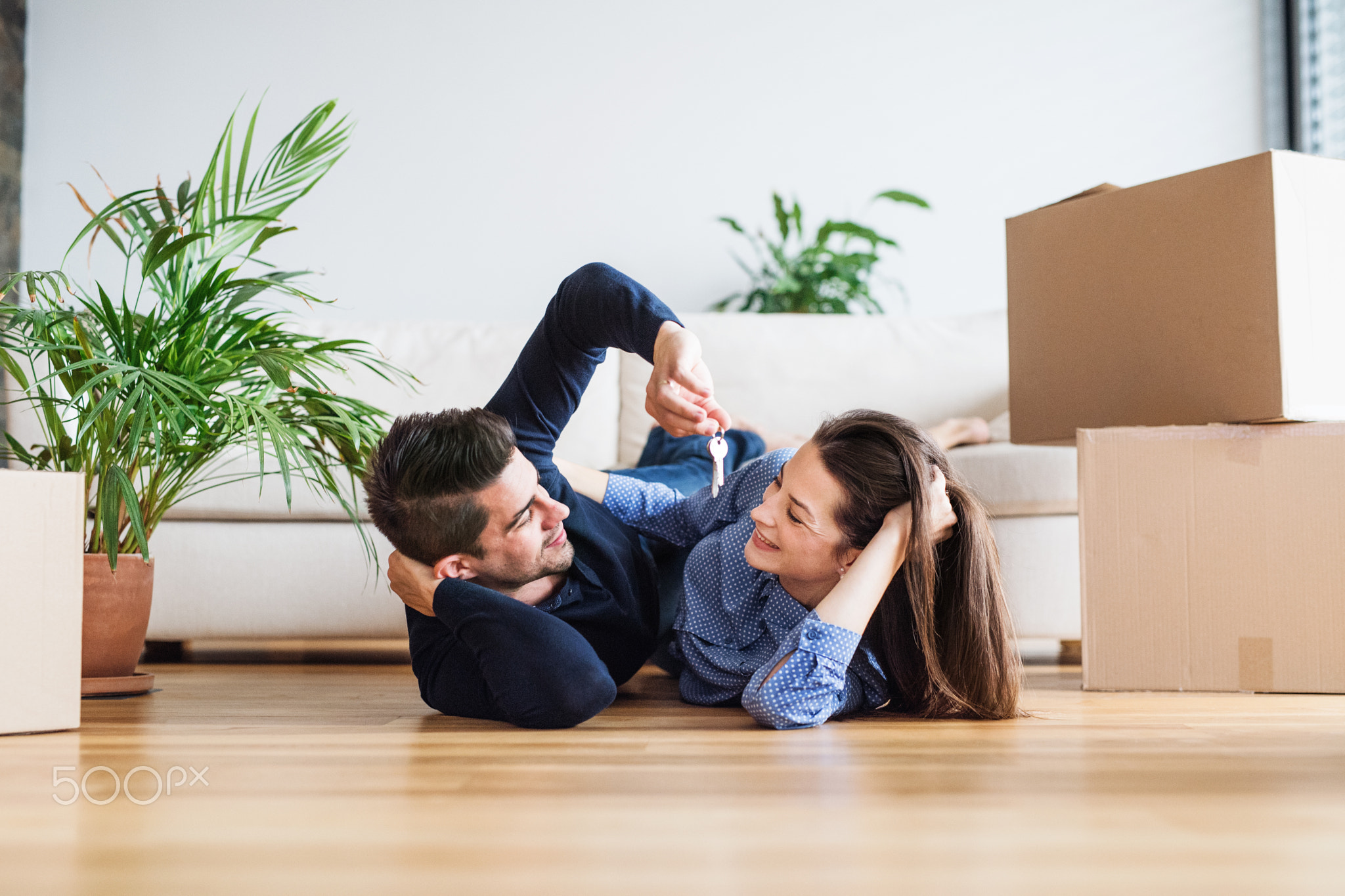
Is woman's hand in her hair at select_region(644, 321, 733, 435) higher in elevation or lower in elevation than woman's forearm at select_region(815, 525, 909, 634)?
higher

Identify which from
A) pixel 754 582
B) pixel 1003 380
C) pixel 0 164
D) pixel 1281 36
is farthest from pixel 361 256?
pixel 1281 36

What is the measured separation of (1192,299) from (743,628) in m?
0.77

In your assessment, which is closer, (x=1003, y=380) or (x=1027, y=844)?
(x=1027, y=844)

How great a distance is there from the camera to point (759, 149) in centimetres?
306

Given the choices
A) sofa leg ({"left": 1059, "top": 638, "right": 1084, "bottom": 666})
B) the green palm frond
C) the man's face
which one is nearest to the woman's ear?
the man's face

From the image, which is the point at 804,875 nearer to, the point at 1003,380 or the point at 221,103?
the point at 1003,380

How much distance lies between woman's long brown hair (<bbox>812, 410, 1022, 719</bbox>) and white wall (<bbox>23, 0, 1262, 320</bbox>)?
6.12 ft

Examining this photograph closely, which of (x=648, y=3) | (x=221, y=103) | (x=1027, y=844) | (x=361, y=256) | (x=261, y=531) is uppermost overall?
(x=648, y=3)

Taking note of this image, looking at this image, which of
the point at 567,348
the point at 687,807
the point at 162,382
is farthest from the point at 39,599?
the point at 687,807

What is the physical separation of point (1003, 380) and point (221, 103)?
2.42m

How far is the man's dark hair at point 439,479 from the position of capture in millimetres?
1180

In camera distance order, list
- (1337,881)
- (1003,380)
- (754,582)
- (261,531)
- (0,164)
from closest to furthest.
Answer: (1337,881) → (754,582) → (261,531) → (1003,380) → (0,164)

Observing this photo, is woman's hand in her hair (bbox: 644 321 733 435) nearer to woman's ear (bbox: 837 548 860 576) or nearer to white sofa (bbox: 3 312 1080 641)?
woman's ear (bbox: 837 548 860 576)

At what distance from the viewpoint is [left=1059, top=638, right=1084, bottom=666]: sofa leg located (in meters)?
1.94
